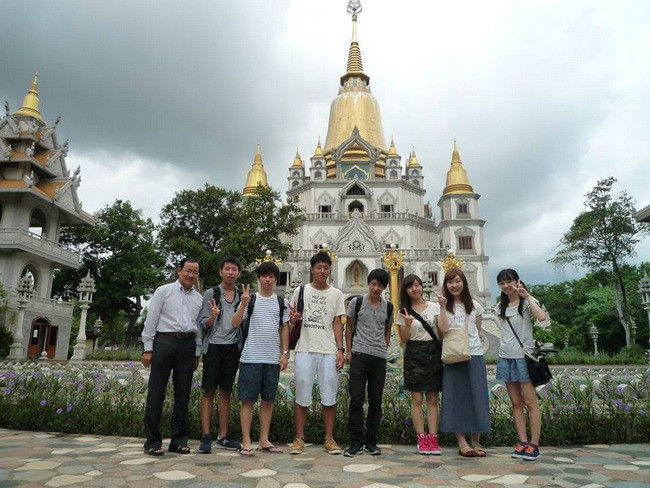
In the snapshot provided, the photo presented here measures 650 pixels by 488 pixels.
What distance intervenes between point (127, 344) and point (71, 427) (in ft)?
101

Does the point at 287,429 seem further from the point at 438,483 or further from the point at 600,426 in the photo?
the point at 600,426

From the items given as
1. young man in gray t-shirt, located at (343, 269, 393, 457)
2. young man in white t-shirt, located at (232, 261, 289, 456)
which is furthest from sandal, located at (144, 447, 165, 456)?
young man in gray t-shirt, located at (343, 269, 393, 457)

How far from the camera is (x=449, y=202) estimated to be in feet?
139

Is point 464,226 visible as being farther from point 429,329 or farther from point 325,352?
point 325,352

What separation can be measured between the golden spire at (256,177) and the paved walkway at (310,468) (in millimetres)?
40854

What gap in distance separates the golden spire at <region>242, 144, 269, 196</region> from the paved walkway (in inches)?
1608

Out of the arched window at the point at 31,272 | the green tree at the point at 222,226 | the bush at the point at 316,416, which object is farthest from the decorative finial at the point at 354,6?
the bush at the point at 316,416

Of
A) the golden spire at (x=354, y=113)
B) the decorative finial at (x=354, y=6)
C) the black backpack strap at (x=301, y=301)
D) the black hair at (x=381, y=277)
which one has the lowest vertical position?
the black backpack strap at (x=301, y=301)

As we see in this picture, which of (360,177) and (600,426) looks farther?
(360,177)

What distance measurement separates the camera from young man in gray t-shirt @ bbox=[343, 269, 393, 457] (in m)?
5.05

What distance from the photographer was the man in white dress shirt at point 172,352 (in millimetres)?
4984

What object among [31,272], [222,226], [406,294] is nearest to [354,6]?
[222,226]

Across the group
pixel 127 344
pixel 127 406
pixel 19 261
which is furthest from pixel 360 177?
pixel 127 406

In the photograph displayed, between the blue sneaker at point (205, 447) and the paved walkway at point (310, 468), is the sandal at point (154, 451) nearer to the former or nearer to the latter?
the paved walkway at point (310, 468)
